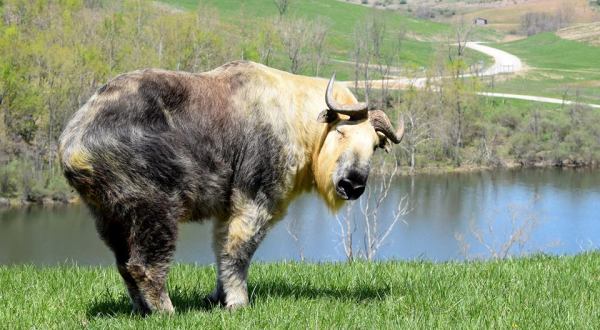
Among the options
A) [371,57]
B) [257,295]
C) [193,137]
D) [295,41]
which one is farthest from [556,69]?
[193,137]

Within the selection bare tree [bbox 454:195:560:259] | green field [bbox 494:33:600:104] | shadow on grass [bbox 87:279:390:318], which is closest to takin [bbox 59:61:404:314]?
shadow on grass [bbox 87:279:390:318]

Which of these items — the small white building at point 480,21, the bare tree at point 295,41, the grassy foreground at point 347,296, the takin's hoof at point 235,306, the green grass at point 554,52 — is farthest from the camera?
the small white building at point 480,21

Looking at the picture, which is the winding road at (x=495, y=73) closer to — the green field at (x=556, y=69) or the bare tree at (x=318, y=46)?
the green field at (x=556, y=69)

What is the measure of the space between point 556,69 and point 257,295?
375 ft

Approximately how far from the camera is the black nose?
704 cm

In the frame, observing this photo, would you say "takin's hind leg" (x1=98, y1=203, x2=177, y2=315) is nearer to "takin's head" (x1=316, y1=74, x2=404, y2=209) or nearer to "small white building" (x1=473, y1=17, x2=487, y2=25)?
"takin's head" (x1=316, y1=74, x2=404, y2=209)

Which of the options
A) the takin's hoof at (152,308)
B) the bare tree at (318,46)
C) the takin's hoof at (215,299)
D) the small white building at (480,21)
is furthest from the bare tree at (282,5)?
the takin's hoof at (152,308)

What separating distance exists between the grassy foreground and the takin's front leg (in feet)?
0.68

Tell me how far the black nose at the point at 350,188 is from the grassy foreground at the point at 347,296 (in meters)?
0.97

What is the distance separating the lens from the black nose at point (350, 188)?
7039 millimetres

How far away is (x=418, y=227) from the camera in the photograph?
40.3m

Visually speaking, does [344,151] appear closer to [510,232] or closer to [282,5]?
[510,232]

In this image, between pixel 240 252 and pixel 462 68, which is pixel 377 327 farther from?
pixel 462 68

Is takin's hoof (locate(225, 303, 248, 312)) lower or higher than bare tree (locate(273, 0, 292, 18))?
higher
